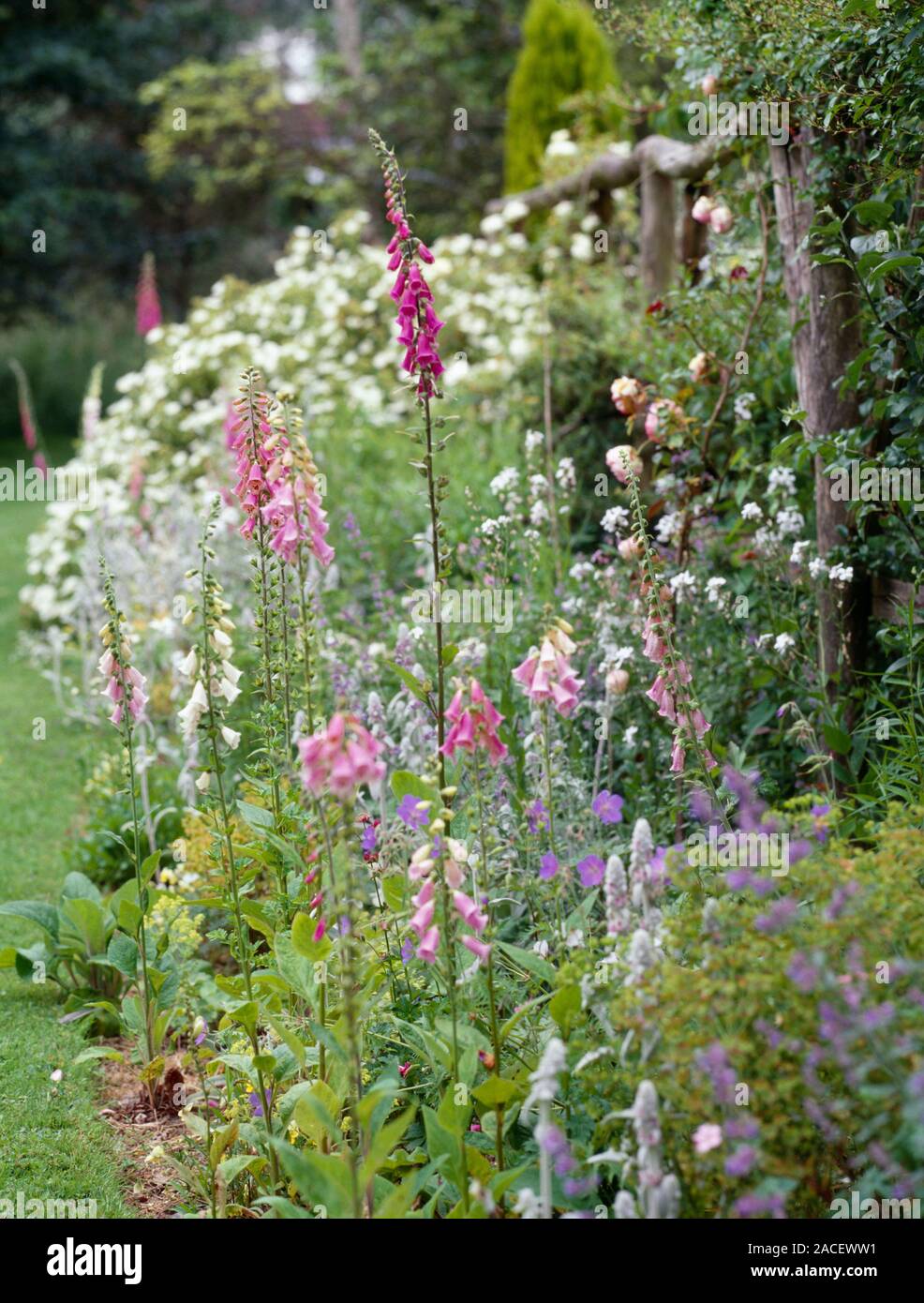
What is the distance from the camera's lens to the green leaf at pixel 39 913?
139 inches

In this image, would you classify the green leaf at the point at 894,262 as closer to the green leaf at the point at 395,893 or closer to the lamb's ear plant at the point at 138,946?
the green leaf at the point at 395,893

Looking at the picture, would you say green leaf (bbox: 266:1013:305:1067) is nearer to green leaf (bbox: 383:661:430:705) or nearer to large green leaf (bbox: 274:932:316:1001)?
large green leaf (bbox: 274:932:316:1001)

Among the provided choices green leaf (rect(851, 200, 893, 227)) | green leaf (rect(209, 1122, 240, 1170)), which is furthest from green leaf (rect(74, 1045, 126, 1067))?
green leaf (rect(851, 200, 893, 227))

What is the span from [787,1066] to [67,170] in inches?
824

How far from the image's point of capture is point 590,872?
284 cm

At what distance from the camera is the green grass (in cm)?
283

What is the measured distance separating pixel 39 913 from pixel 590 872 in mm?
1620

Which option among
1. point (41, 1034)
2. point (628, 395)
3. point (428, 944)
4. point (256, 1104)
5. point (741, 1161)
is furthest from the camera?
point (628, 395)

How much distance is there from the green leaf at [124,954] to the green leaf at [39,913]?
1.10 feet

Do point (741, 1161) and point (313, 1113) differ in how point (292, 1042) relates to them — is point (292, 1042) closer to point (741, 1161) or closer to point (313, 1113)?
point (313, 1113)

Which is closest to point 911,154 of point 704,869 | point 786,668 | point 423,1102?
point 786,668

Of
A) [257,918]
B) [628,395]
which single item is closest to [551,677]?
[257,918]

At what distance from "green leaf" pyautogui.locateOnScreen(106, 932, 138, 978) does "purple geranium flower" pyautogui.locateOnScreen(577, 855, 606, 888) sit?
1184 mm

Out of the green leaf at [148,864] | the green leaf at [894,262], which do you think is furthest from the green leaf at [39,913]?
the green leaf at [894,262]
